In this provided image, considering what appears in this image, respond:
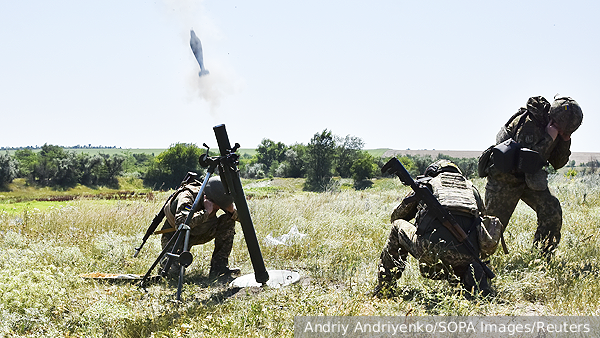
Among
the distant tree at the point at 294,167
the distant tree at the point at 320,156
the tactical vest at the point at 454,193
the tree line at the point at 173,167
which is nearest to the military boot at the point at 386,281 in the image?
the tactical vest at the point at 454,193

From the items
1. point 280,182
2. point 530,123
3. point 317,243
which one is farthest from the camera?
point 280,182

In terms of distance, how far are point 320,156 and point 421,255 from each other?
133 ft

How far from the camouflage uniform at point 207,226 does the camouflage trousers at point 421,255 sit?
221 cm

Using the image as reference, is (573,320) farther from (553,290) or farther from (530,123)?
(530,123)

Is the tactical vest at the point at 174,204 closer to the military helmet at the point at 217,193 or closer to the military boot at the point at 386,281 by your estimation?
the military helmet at the point at 217,193

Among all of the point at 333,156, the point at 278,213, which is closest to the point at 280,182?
the point at 333,156

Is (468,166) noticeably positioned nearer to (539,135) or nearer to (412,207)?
(539,135)

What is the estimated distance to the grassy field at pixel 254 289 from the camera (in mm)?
3389

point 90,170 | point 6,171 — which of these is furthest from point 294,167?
point 6,171

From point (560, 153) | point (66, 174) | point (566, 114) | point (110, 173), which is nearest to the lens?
point (566, 114)

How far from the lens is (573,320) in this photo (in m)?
3.09

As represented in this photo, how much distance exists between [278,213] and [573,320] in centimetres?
638

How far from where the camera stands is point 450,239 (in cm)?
367

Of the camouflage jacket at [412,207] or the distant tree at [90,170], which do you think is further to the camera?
the distant tree at [90,170]
